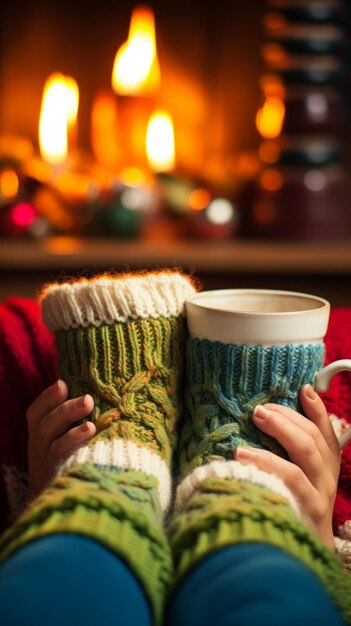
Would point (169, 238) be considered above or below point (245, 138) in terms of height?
below

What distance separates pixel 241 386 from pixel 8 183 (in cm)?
118

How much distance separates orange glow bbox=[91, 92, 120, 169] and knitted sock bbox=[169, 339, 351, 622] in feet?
4.34

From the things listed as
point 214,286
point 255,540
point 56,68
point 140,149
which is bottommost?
point 214,286

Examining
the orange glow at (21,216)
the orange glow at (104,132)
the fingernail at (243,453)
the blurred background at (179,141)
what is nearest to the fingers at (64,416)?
the fingernail at (243,453)

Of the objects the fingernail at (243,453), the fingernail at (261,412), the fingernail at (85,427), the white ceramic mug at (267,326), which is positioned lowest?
the fingernail at (243,453)

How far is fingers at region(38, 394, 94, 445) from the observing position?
1.83 feet

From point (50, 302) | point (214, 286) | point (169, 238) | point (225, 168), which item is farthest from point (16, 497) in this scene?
point (225, 168)

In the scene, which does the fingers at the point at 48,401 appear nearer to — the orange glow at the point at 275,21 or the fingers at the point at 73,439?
the fingers at the point at 73,439

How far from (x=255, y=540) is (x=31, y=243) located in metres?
1.26

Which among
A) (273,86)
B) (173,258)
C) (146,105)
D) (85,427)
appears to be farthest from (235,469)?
(146,105)

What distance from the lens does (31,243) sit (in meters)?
1.60

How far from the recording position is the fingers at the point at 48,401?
575 millimetres

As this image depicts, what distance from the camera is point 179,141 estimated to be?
6.28 ft

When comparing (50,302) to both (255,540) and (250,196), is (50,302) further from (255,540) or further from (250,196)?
(250,196)
